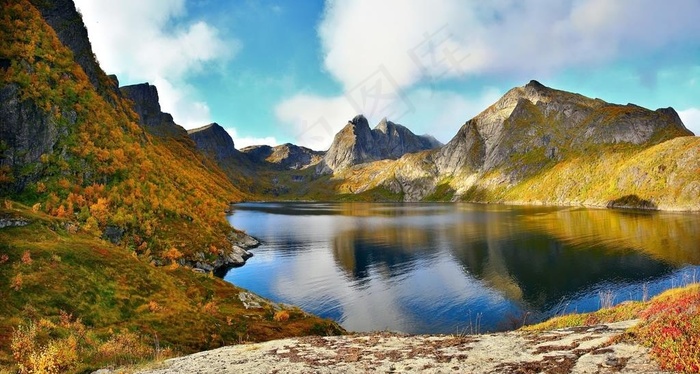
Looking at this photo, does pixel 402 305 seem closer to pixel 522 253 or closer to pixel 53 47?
pixel 522 253

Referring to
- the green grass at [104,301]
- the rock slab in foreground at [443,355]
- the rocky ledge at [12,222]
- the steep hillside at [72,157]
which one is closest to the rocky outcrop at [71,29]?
the steep hillside at [72,157]

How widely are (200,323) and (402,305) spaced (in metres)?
28.7

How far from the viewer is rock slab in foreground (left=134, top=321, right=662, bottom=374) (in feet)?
38.8

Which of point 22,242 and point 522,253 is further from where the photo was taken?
point 522,253

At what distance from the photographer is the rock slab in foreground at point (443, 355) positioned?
1182 cm

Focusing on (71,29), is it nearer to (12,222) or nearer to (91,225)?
(91,225)

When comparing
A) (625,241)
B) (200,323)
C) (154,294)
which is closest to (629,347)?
(200,323)

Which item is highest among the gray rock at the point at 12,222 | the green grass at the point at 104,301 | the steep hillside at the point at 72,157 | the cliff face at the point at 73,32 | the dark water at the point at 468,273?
the cliff face at the point at 73,32

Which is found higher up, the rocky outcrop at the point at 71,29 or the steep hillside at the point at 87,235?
the rocky outcrop at the point at 71,29

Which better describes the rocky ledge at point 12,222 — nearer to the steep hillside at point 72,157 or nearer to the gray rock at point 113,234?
the steep hillside at point 72,157

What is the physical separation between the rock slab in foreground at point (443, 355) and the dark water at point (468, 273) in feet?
83.5

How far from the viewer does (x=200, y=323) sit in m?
31.5

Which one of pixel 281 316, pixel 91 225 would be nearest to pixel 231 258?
pixel 91 225

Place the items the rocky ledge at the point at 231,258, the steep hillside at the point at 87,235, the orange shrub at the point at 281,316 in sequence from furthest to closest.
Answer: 1. the rocky ledge at the point at 231,258
2. the orange shrub at the point at 281,316
3. the steep hillside at the point at 87,235
